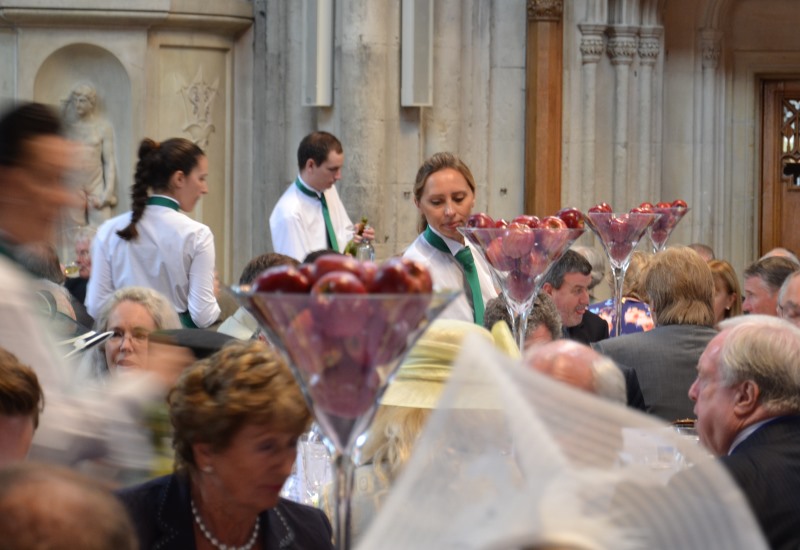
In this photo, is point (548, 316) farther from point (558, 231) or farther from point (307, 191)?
point (307, 191)

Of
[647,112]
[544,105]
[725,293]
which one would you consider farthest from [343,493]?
[647,112]

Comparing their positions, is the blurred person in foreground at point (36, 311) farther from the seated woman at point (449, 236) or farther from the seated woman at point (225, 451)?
the seated woman at point (449, 236)

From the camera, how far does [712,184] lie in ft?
36.7

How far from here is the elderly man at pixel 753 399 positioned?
327 centimetres

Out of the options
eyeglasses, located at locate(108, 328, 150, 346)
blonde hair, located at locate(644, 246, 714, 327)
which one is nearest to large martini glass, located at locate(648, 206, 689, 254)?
blonde hair, located at locate(644, 246, 714, 327)

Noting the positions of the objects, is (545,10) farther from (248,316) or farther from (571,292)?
(248,316)

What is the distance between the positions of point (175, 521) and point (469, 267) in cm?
264

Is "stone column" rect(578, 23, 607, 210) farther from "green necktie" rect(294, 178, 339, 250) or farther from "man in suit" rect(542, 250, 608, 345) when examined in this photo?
"man in suit" rect(542, 250, 608, 345)

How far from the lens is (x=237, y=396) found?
2.72 metres

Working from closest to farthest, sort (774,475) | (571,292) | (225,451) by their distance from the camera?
(225,451)
(774,475)
(571,292)

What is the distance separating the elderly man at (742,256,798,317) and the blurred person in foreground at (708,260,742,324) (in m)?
0.05

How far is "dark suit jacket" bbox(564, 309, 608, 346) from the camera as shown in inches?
254

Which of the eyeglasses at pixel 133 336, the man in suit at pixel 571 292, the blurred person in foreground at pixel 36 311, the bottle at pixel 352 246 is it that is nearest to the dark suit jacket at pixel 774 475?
the blurred person in foreground at pixel 36 311

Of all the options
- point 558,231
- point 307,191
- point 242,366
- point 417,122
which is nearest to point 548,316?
point 558,231
